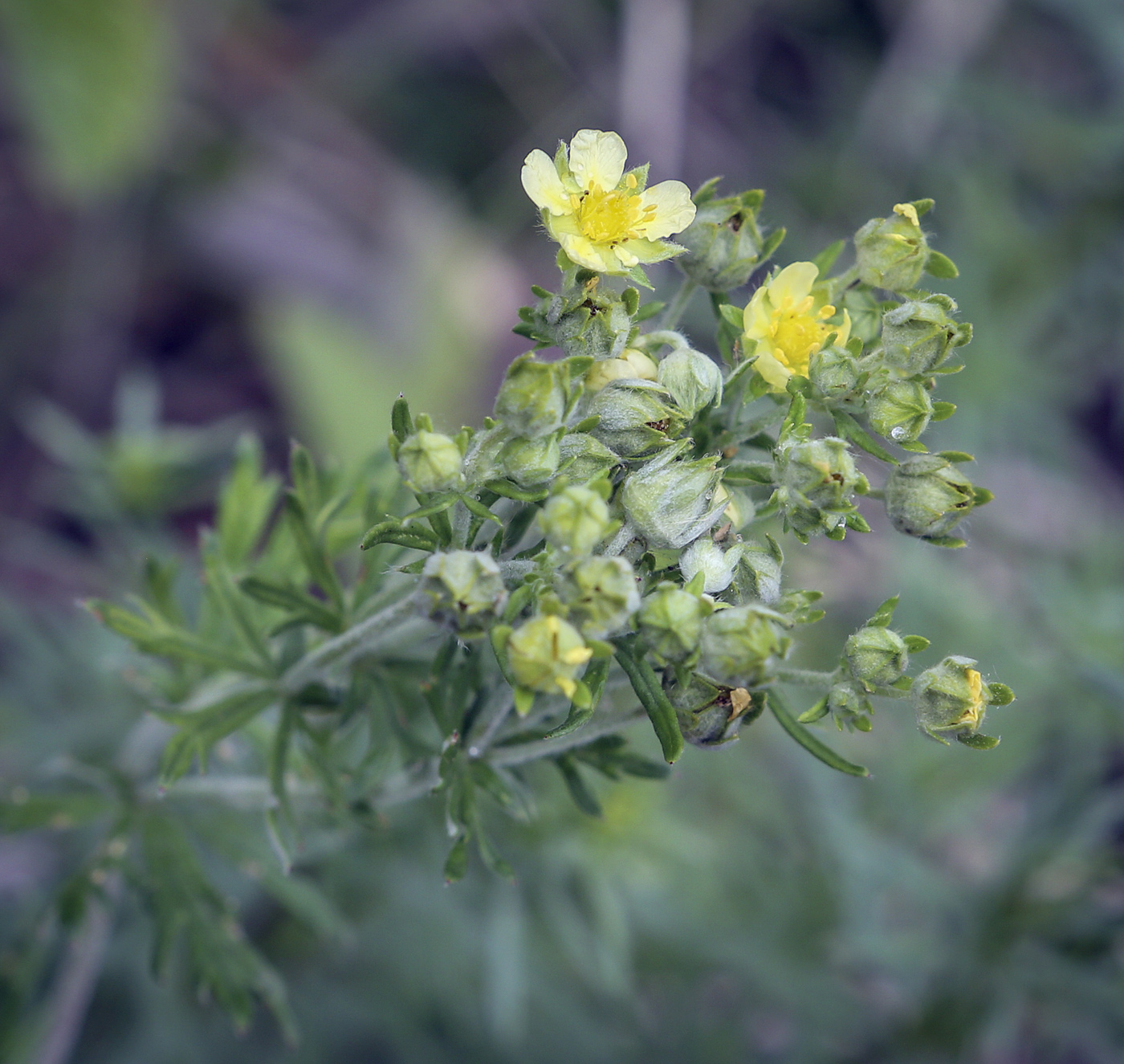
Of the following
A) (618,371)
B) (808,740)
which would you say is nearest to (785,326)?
(618,371)

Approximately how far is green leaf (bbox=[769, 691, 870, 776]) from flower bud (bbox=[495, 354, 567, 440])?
2.41ft

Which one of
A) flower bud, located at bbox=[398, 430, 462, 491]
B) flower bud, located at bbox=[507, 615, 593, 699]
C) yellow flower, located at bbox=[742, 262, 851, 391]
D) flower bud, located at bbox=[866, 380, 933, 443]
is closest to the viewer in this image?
flower bud, located at bbox=[507, 615, 593, 699]

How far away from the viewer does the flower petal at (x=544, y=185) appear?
2162 millimetres

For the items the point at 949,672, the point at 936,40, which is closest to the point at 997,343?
the point at 936,40

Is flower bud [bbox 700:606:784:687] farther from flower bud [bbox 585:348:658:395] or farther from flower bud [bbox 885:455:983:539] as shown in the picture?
flower bud [bbox 585:348:658:395]

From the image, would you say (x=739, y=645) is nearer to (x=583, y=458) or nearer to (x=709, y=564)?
(x=709, y=564)

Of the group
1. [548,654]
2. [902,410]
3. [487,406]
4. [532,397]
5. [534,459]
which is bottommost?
[487,406]

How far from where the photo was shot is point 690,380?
209cm

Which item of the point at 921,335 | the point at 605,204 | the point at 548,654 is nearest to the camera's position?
the point at 548,654

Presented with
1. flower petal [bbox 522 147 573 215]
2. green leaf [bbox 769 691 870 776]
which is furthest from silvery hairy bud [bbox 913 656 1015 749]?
flower petal [bbox 522 147 573 215]

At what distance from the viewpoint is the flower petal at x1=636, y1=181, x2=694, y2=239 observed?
222cm

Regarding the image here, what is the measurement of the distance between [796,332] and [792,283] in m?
0.11

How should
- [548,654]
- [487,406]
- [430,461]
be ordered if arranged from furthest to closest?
[487,406]
[430,461]
[548,654]

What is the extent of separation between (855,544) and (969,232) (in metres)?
1.95
